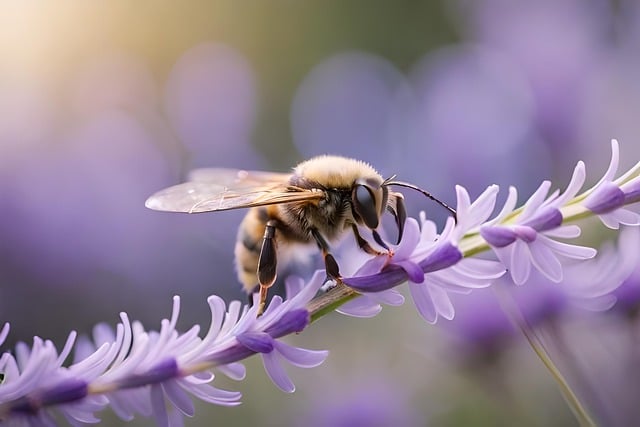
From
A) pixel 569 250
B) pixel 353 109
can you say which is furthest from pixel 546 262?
pixel 353 109

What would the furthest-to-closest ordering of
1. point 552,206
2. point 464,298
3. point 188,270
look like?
Answer: 1. point 188,270
2. point 464,298
3. point 552,206

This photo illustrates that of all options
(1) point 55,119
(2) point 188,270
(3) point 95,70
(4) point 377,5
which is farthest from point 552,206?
(4) point 377,5

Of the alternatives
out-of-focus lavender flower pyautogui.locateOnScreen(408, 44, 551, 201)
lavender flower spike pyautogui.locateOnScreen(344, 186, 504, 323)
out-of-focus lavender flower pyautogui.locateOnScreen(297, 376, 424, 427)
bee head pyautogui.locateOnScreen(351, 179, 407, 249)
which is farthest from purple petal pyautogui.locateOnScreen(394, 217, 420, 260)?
out-of-focus lavender flower pyautogui.locateOnScreen(408, 44, 551, 201)

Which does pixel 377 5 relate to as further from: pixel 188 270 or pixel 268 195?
pixel 268 195

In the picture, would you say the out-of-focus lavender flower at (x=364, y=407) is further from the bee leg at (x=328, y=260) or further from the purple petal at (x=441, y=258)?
the purple petal at (x=441, y=258)

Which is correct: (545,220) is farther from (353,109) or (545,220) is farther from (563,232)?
(353,109)

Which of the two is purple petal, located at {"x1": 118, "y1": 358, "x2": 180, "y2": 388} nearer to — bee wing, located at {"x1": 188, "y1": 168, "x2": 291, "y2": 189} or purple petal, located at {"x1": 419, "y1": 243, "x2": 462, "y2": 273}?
purple petal, located at {"x1": 419, "y1": 243, "x2": 462, "y2": 273}
